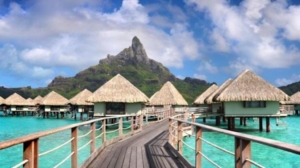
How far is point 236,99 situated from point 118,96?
9275mm

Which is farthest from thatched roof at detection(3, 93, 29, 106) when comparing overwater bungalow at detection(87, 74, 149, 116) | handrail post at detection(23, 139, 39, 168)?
handrail post at detection(23, 139, 39, 168)

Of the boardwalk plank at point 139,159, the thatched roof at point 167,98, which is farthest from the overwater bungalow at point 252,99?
the boardwalk plank at point 139,159

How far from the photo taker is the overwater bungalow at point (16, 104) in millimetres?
55166

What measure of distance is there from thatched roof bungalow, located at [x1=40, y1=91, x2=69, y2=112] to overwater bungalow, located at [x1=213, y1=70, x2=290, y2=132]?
29726 mm

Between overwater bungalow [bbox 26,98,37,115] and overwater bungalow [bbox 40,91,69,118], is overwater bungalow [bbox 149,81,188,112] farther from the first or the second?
overwater bungalow [bbox 26,98,37,115]

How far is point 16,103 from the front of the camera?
55438mm

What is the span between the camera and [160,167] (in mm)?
6258

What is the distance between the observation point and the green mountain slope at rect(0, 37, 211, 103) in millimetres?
113375

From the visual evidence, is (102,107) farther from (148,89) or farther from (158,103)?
(148,89)

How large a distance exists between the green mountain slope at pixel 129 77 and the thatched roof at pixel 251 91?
72.6m

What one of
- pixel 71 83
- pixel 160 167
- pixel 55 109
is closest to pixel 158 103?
pixel 55 109

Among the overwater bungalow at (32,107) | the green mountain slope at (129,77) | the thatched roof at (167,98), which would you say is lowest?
the overwater bungalow at (32,107)

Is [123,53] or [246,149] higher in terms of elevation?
[123,53]

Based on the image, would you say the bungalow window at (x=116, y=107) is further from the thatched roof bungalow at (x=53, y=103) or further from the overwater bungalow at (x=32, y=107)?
the overwater bungalow at (x=32, y=107)
